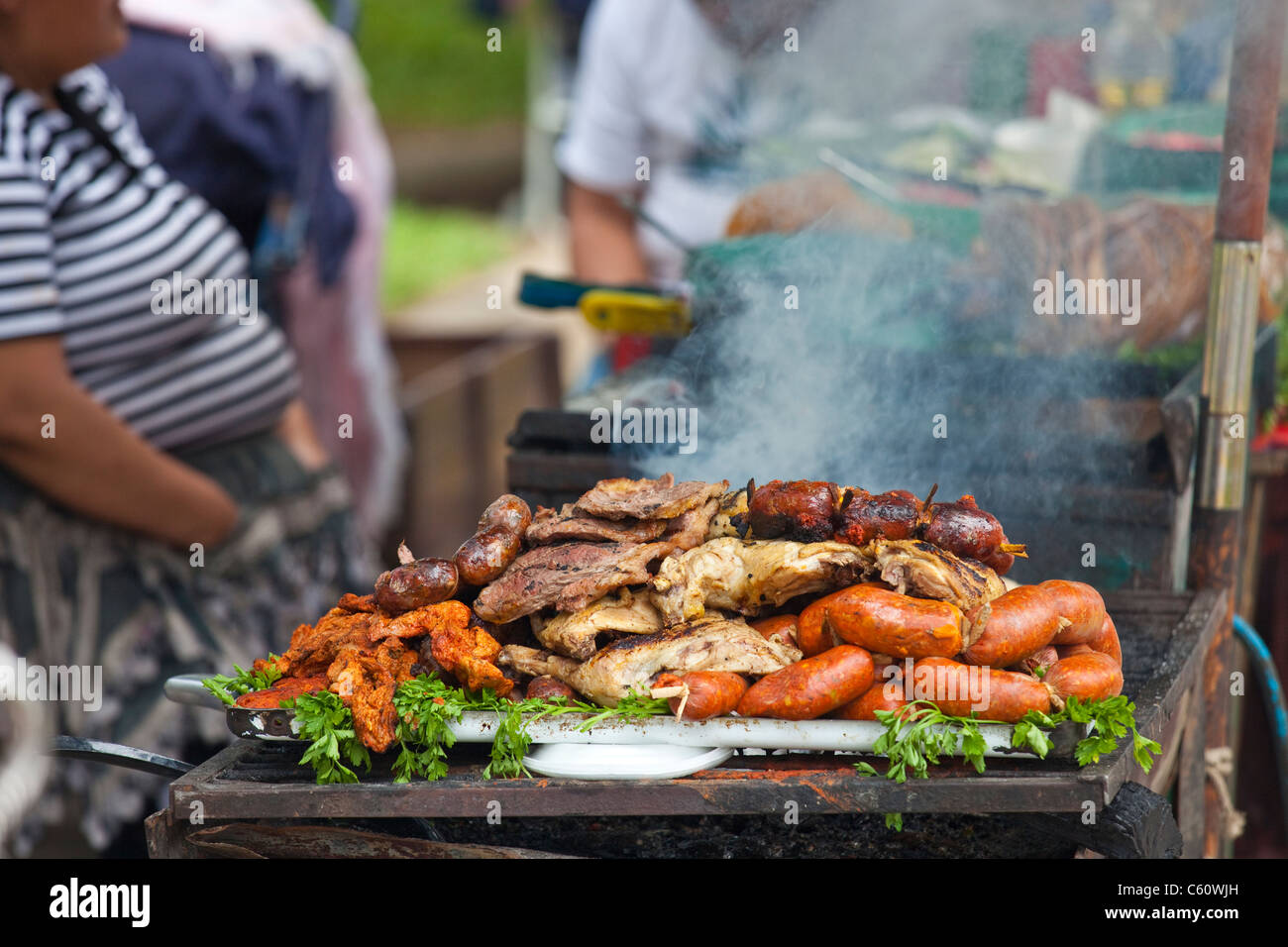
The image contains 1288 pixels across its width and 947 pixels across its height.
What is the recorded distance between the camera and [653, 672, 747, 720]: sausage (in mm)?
1763

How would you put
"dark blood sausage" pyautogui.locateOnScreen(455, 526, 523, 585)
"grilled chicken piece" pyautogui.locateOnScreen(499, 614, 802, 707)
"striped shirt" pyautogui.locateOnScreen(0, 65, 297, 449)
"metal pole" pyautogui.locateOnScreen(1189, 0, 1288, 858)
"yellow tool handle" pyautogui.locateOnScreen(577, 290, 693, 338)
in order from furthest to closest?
"yellow tool handle" pyautogui.locateOnScreen(577, 290, 693, 338)
"striped shirt" pyautogui.locateOnScreen(0, 65, 297, 449)
"metal pole" pyautogui.locateOnScreen(1189, 0, 1288, 858)
"dark blood sausage" pyautogui.locateOnScreen(455, 526, 523, 585)
"grilled chicken piece" pyautogui.locateOnScreen(499, 614, 802, 707)

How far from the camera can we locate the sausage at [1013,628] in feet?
5.99

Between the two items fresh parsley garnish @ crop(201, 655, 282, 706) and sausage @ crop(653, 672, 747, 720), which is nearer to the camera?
sausage @ crop(653, 672, 747, 720)

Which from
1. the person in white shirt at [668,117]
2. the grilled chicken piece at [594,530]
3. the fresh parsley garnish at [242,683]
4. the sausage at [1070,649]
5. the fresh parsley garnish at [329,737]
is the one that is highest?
the person in white shirt at [668,117]

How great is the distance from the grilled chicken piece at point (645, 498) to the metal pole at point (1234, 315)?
48.4 inches

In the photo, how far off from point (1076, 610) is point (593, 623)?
757 mm

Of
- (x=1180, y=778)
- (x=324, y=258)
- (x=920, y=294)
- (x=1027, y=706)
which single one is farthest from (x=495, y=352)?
(x=1027, y=706)

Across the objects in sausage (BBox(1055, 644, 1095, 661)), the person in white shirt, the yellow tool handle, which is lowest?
sausage (BBox(1055, 644, 1095, 661))

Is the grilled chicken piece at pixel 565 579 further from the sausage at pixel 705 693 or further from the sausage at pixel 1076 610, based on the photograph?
the sausage at pixel 1076 610

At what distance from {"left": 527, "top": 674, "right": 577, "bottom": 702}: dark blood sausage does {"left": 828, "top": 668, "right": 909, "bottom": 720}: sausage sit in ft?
1.34

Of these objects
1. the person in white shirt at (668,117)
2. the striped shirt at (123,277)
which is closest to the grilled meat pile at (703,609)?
the striped shirt at (123,277)

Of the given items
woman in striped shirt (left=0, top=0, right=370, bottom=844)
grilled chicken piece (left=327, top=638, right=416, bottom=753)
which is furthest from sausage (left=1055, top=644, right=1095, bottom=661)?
woman in striped shirt (left=0, top=0, right=370, bottom=844)

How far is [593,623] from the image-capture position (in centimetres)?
191

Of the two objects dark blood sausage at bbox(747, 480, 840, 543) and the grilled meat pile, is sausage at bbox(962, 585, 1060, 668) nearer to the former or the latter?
the grilled meat pile
